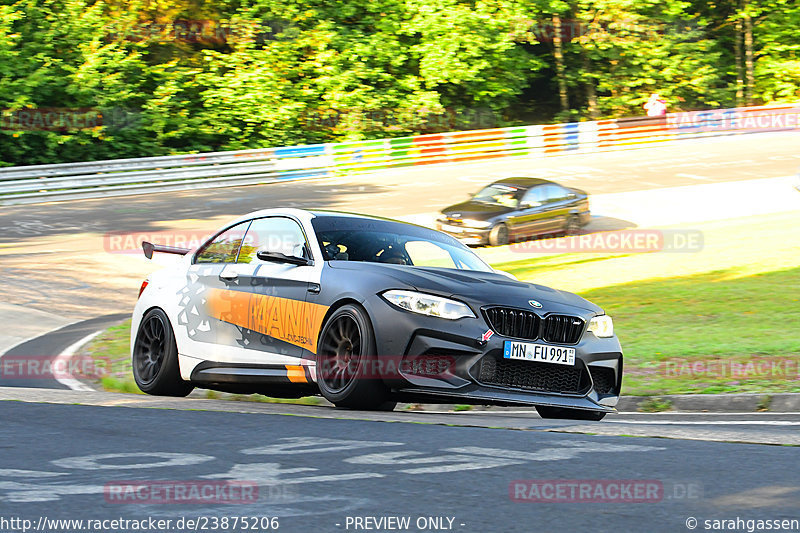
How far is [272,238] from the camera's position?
8.45 meters

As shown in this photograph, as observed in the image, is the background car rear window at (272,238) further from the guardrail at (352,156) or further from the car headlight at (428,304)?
the guardrail at (352,156)

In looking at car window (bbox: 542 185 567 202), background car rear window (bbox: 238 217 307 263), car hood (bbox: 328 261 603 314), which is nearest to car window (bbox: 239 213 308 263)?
background car rear window (bbox: 238 217 307 263)

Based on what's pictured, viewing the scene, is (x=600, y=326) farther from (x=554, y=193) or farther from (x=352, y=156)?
(x=352, y=156)

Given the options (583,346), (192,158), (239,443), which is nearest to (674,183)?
(192,158)

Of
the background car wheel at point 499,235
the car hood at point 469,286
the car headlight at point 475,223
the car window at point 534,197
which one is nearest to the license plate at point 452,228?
the car headlight at point 475,223

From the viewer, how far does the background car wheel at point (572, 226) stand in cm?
2591

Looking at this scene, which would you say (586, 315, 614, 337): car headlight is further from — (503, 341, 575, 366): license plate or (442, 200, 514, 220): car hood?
(442, 200, 514, 220): car hood

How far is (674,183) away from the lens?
33812mm

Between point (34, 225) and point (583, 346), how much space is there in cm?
2081

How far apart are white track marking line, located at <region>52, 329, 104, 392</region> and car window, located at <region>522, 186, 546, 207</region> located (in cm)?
1244

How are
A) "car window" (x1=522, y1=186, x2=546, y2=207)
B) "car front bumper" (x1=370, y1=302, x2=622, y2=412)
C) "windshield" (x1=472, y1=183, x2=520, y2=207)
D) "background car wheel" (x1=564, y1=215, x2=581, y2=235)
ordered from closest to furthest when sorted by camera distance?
"car front bumper" (x1=370, y1=302, x2=622, y2=412), "windshield" (x1=472, y1=183, x2=520, y2=207), "car window" (x1=522, y1=186, x2=546, y2=207), "background car wheel" (x1=564, y1=215, x2=581, y2=235)

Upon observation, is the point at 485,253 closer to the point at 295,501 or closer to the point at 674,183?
the point at 674,183

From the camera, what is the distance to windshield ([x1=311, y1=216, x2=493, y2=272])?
7.95 metres

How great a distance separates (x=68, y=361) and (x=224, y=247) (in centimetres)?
431
